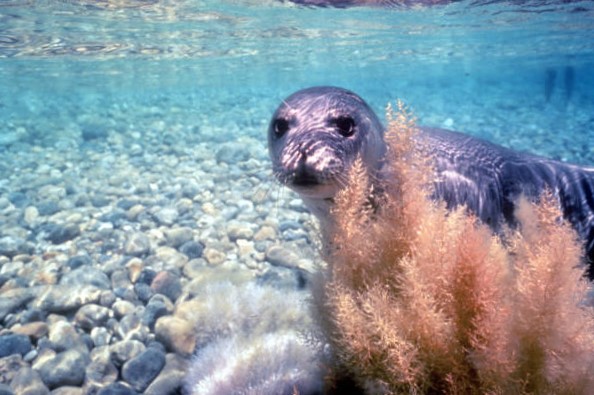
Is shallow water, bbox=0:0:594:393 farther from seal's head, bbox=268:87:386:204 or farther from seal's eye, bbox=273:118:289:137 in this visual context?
seal's head, bbox=268:87:386:204

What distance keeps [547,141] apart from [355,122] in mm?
13106

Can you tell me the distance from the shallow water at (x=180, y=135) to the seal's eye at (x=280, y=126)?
1.87 ft

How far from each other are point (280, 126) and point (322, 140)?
2.05 feet

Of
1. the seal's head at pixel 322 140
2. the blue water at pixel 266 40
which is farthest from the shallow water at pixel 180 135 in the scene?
the seal's head at pixel 322 140

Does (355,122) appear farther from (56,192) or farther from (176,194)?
(56,192)

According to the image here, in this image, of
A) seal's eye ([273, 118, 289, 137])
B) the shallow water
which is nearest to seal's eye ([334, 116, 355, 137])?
seal's eye ([273, 118, 289, 137])

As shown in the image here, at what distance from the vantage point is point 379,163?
Result: 371 centimetres

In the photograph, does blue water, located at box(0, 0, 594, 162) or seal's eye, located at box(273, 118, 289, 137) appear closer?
seal's eye, located at box(273, 118, 289, 137)

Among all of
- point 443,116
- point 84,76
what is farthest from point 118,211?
point 84,76

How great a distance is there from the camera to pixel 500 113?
2075 centimetres

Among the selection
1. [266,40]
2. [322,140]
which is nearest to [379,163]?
[322,140]

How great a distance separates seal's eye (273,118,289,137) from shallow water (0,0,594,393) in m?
0.57

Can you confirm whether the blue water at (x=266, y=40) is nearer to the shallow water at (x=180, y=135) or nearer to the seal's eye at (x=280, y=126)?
the shallow water at (x=180, y=135)

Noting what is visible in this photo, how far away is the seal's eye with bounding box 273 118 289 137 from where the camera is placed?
3709 mm
